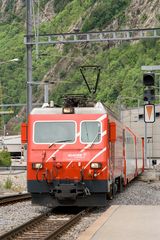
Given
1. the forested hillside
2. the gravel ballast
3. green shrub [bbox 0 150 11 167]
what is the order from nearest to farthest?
1. the gravel ballast
2. green shrub [bbox 0 150 11 167]
3. the forested hillside

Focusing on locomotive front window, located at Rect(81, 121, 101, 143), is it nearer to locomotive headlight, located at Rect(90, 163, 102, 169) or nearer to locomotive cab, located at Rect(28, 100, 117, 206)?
locomotive cab, located at Rect(28, 100, 117, 206)

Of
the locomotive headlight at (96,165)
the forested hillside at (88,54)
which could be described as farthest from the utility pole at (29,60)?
the forested hillside at (88,54)

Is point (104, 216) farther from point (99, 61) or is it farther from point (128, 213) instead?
point (99, 61)

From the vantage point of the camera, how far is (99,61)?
147875 millimetres

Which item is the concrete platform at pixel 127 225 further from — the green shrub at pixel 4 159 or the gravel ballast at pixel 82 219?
the green shrub at pixel 4 159

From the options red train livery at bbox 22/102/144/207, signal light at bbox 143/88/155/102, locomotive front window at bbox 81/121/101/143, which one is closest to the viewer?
red train livery at bbox 22/102/144/207

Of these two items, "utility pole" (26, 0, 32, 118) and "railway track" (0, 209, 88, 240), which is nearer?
"railway track" (0, 209, 88, 240)

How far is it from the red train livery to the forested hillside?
3290 inches

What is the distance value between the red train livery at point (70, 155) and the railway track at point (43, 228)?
1.92 ft

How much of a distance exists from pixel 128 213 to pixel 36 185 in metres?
3.02

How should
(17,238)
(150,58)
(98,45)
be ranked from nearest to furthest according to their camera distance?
(17,238)
(150,58)
(98,45)

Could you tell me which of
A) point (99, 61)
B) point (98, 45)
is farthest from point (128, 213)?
point (98, 45)

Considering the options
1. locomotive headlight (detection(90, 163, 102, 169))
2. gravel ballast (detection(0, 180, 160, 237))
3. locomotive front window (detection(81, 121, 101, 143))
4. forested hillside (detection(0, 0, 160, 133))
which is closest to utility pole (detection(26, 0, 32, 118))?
gravel ballast (detection(0, 180, 160, 237))

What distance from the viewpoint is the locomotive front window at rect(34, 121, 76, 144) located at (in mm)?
18234
